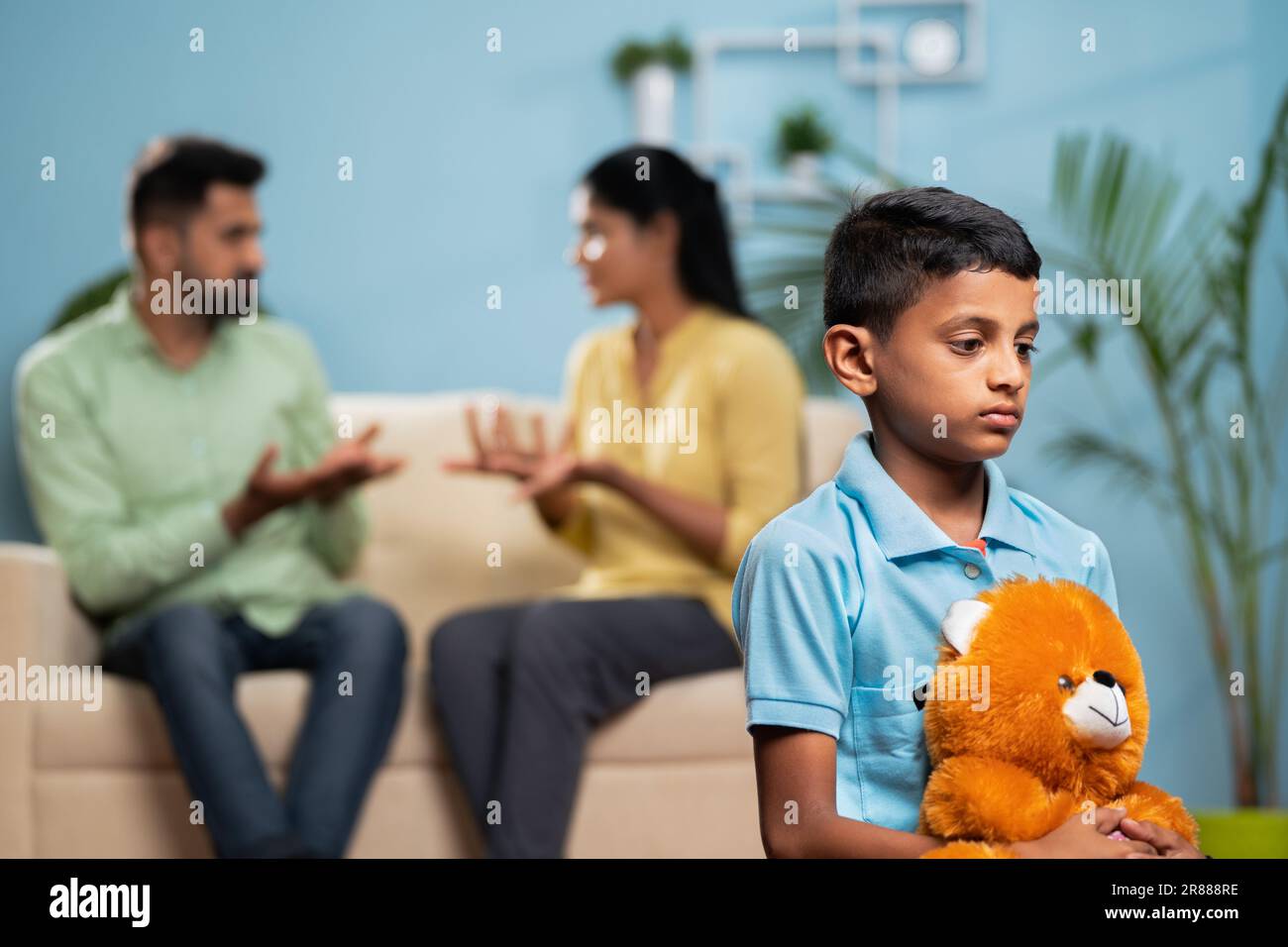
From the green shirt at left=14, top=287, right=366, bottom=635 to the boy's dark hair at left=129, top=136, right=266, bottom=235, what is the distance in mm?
159

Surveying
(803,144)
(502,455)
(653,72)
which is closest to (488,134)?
(653,72)

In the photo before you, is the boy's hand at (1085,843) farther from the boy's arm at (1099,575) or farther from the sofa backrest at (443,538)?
the sofa backrest at (443,538)

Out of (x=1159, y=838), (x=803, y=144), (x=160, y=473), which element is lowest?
(x=1159, y=838)

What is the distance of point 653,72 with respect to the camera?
302 cm

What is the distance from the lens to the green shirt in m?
2.05

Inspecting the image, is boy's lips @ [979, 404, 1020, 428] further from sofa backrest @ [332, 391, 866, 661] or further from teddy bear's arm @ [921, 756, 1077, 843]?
sofa backrest @ [332, 391, 866, 661]

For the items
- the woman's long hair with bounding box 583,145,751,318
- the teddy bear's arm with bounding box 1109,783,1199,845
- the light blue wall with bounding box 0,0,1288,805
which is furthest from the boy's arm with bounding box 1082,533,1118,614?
the light blue wall with bounding box 0,0,1288,805

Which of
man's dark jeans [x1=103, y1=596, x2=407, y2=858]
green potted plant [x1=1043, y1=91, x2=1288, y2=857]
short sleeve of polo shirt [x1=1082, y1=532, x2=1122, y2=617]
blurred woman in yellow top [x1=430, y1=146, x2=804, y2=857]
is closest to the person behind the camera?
short sleeve of polo shirt [x1=1082, y1=532, x2=1122, y2=617]

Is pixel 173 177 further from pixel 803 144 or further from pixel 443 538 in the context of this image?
pixel 803 144

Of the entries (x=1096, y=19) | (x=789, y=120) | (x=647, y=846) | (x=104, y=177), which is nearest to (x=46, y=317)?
(x=104, y=177)

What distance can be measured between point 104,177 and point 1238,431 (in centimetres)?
246

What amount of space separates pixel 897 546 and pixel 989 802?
0.14m

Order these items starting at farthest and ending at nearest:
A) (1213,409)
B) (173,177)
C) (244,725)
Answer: (1213,409)
(173,177)
(244,725)
